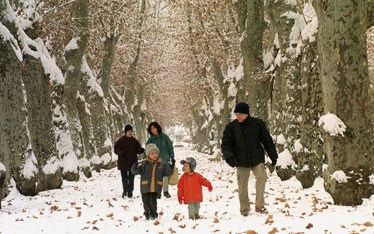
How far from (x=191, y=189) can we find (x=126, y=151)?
5.48m

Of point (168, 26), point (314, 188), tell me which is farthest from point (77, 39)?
point (168, 26)

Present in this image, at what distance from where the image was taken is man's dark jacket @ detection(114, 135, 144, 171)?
14938 mm

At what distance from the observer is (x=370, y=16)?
35.4 feet

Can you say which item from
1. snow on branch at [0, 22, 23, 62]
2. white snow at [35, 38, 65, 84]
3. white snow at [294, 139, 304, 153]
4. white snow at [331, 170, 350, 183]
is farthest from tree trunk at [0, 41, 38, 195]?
white snow at [331, 170, 350, 183]

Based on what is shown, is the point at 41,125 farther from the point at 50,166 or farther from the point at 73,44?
→ the point at 73,44

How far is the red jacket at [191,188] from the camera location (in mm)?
9820

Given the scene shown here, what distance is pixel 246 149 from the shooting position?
941 cm

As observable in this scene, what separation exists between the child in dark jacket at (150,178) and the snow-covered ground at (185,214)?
0.89ft

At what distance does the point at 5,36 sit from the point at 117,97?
29.7 meters

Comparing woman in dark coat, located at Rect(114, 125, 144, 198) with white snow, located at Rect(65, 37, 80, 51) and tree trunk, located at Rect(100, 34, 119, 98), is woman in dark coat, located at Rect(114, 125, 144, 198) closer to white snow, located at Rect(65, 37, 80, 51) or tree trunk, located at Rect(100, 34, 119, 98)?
white snow, located at Rect(65, 37, 80, 51)

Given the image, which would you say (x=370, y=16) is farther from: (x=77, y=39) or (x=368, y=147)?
(x=77, y=39)

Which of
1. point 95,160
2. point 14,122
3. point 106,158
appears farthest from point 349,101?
point 106,158

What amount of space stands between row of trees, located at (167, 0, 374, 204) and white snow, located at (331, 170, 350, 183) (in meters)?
0.02

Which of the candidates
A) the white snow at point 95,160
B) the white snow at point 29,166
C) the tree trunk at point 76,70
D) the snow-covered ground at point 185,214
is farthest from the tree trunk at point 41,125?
the white snow at point 95,160
